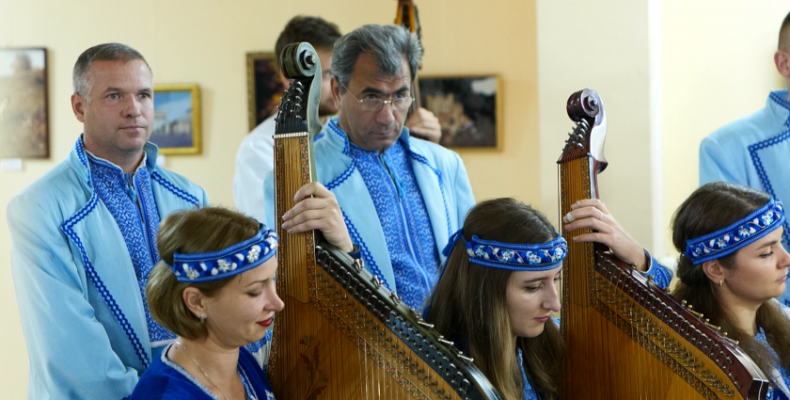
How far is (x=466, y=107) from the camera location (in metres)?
5.43

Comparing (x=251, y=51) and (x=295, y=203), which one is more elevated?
(x=251, y=51)

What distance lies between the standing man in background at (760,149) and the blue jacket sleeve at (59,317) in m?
1.92

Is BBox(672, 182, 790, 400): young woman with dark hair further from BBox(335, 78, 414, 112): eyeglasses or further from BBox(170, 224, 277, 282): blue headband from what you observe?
BBox(170, 224, 277, 282): blue headband

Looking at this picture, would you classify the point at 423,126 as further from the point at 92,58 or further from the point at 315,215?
the point at 315,215

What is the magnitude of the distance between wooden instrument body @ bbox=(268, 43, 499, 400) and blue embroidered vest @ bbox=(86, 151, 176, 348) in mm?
484

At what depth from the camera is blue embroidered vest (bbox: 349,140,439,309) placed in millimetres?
2441

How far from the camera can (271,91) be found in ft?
18.1

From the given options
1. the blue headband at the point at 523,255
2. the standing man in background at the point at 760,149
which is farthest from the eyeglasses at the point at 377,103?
the standing man in background at the point at 760,149

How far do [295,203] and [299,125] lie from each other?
16cm

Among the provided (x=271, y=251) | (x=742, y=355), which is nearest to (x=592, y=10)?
(x=742, y=355)

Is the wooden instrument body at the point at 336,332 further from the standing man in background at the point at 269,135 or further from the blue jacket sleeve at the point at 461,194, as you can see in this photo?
the standing man in background at the point at 269,135

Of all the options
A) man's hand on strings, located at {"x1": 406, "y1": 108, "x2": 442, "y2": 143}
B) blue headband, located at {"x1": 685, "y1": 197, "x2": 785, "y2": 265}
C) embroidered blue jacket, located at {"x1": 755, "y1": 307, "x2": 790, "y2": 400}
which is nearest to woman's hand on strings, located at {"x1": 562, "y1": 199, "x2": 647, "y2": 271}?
blue headband, located at {"x1": 685, "y1": 197, "x2": 785, "y2": 265}

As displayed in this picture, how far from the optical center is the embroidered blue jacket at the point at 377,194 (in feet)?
7.80

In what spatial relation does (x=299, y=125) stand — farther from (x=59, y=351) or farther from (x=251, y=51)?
(x=251, y=51)
